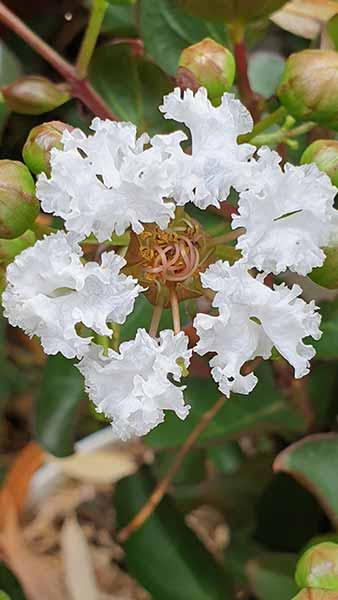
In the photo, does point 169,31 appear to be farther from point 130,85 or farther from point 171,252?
point 171,252

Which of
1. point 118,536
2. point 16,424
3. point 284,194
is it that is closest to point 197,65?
point 284,194

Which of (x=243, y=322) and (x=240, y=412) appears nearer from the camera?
(x=243, y=322)

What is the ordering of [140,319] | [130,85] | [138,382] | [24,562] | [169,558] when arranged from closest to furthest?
1. [138,382]
2. [140,319]
3. [130,85]
4. [169,558]
5. [24,562]

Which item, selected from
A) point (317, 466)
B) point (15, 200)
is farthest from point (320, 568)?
point (15, 200)

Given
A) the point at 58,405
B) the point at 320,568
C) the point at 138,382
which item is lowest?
the point at 58,405

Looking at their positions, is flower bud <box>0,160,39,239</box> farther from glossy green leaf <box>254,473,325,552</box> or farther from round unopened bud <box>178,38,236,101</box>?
glossy green leaf <box>254,473,325,552</box>

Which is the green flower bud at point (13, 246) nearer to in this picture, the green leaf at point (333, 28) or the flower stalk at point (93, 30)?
the flower stalk at point (93, 30)
